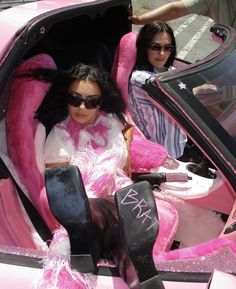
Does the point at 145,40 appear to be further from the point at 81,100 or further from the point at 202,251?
the point at 202,251

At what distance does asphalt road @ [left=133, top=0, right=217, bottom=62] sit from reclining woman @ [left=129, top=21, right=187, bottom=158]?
3.79m

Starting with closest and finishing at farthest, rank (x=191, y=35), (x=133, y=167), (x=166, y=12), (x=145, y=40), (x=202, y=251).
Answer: (x=202, y=251) → (x=133, y=167) → (x=145, y=40) → (x=166, y=12) → (x=191, y=35)

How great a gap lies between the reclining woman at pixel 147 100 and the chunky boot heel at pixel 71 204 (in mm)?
1358

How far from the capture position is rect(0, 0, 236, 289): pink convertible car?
52.5 inches

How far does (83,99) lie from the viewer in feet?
6.61

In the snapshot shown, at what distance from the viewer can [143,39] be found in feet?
8.45

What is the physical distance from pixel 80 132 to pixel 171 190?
1.72 feet

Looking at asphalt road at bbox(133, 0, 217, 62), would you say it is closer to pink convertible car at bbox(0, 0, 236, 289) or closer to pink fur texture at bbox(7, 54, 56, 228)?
pink convertible car at bbox(0, 0, 236, 289)

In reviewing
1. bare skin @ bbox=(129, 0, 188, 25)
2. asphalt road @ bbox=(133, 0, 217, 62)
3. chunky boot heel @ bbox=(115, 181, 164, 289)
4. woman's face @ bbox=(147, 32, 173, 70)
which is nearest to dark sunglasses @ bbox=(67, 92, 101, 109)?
woman's face @ bbox=(147, 32, 173, 70)

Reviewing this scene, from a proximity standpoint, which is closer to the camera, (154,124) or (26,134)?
(26,134)

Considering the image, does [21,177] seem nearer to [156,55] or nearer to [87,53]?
[87,53]

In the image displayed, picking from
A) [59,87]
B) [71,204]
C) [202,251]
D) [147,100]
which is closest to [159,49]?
[147,100]

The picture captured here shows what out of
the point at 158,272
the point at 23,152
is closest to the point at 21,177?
the point at 23,152

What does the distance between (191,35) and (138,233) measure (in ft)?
25.8
